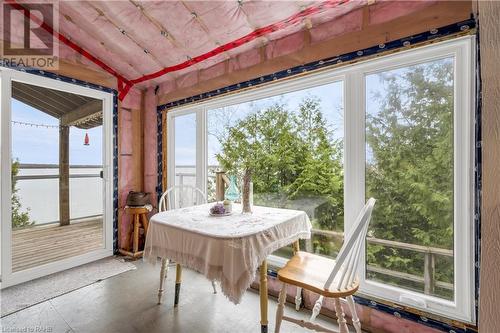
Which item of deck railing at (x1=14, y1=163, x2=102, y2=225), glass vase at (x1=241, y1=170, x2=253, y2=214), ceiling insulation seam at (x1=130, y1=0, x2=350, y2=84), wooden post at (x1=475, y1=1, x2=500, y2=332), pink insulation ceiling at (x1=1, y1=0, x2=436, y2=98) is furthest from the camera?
deck railing at (x1=14, y1=163, x2=102, y2=225)

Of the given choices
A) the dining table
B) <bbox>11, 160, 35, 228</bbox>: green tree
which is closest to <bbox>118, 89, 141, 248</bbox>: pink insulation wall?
<bbox>11, 160, 35, 228</bbox>: green tree

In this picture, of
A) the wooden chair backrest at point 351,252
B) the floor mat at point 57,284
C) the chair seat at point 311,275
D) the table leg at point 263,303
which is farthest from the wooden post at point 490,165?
the floor mat at point 57,284

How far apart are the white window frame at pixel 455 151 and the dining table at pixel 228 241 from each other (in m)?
0.56

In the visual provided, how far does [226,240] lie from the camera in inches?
51.5

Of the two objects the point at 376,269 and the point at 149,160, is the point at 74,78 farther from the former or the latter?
the point at 376,269

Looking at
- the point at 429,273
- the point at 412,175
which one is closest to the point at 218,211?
the point at 412,175

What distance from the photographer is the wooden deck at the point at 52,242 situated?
9.26 ft

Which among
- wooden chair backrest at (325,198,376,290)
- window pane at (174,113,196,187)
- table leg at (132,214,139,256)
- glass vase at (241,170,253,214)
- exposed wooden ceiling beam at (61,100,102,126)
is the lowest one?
table leg at (132,214,139,256)

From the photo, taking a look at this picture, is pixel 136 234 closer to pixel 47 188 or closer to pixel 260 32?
pixel 47 188

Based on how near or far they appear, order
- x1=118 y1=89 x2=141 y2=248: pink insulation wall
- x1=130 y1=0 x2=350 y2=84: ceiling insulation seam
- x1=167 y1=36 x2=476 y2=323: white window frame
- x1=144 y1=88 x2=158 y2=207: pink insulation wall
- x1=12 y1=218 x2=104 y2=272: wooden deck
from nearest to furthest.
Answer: x1=167 y1=36 x2=476 y2=323: white window frame
x1=130 y1=0 x2=350 y2=84: ceiling insulation seam
x1=12 y1=218 x2=104 y2=272: wooden deck
x1=118 y1=89 x2=141 y2=248: pink insulation wall
x1=144 y1=88 x2=158 y2=207: pink insulation wall

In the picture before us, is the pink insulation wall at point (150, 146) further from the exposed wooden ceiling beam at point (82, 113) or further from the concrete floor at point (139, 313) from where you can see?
the concrete floor at point (139, 313)

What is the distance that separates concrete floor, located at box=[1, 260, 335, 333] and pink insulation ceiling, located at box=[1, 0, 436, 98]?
7.43 feet

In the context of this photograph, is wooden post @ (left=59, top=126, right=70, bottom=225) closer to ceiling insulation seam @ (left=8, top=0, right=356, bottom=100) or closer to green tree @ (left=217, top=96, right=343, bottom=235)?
ceiling insulation seam @ (left=8, top=0, right=356, bottom=100)

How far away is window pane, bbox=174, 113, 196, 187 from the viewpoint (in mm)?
3094
